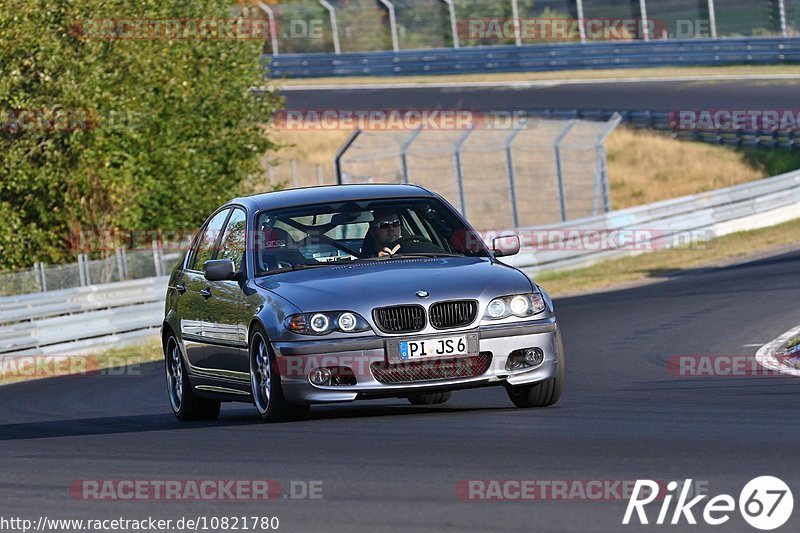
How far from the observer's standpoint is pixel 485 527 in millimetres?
6023

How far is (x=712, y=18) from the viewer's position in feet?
146

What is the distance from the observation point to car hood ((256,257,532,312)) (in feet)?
31.9

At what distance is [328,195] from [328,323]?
1662 mm

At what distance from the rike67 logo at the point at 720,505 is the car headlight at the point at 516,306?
3.25 metres

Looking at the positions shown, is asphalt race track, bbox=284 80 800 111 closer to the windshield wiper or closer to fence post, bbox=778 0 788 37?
fence post, bbox=778 0 788 37

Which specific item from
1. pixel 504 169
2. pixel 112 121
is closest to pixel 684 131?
pixel 504 169

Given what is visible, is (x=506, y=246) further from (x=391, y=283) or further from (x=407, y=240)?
(x=391, y=283)

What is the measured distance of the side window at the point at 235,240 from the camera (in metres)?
11.1

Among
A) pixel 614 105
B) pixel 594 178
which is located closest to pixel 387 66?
pixel 614 105

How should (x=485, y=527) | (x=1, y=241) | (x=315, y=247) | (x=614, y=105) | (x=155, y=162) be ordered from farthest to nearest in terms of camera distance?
(x=614, y=105)
(x=155, y=162)
(x=1, y=241)
(x=315, y=247)
(x=485, y=527)

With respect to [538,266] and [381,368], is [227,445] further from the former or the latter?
[538,266]

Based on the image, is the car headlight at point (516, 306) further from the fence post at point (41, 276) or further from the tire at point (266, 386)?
the fence post at point (41, 276)

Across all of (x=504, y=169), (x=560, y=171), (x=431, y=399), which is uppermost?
(x=431, y=399)

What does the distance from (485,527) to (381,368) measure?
370 centimetres
